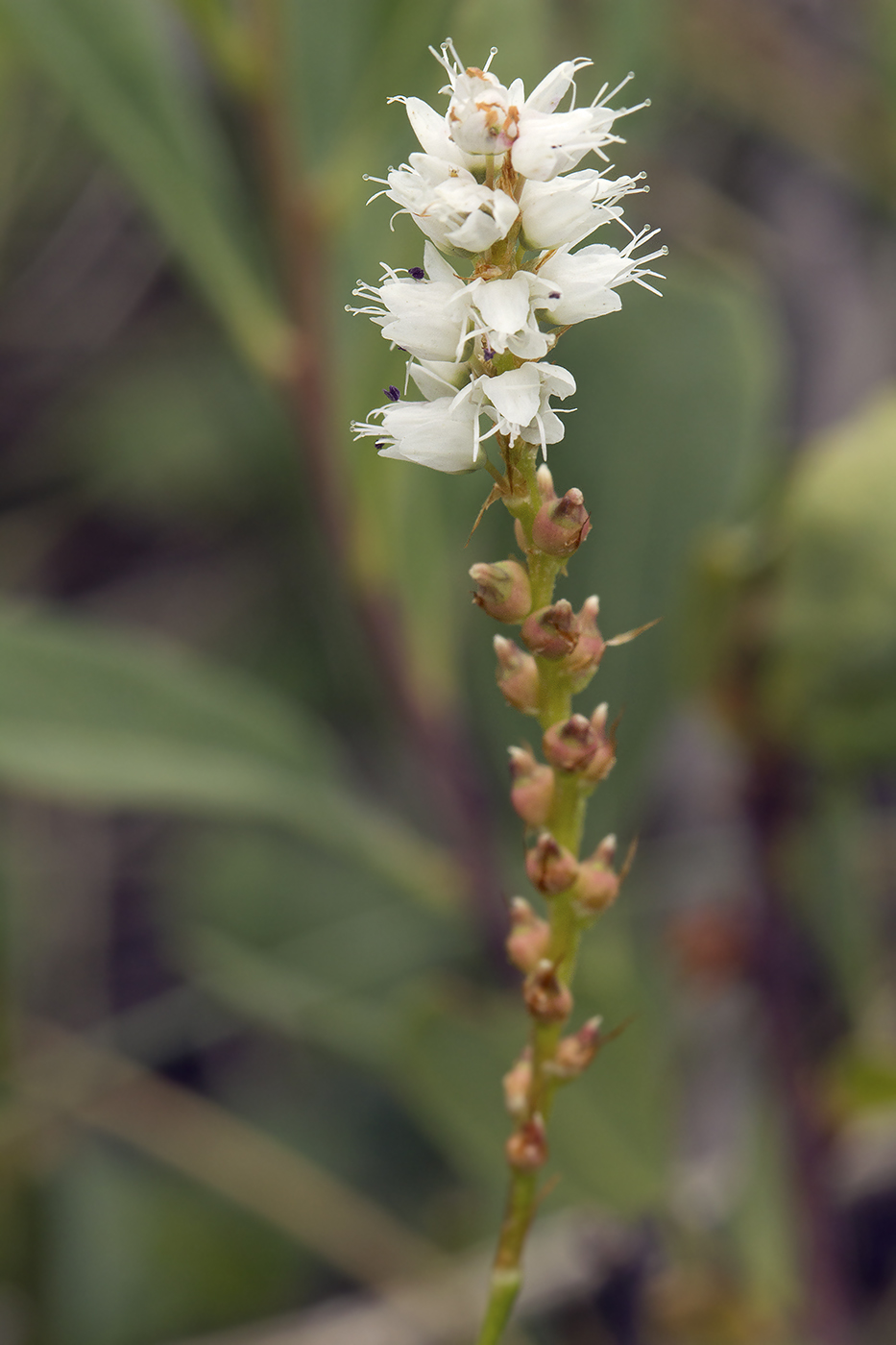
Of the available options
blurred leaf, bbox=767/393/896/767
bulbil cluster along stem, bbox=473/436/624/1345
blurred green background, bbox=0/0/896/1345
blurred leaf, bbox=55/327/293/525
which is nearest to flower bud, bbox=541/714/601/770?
bulbil cluster along stem, bbox=473/436/624/1345

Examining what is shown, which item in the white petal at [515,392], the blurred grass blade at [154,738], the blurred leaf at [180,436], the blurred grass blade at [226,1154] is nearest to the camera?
the white petal at [515,392]

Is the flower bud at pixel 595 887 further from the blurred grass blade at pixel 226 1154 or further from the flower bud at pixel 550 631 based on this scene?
the blurred grass blade at pixel 226 1154

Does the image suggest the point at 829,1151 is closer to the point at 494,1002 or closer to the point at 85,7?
the point at 494,1002

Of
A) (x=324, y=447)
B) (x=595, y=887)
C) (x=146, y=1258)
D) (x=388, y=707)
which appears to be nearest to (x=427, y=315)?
(x=595, y=887)

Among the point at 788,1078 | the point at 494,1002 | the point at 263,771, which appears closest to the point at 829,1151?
the point at 788,1078

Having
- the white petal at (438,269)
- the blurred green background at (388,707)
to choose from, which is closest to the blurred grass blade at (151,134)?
the blurred green background at (388,707)

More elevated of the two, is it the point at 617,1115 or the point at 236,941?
the point at 617,1115

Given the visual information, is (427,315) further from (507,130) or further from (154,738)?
(154,738)
